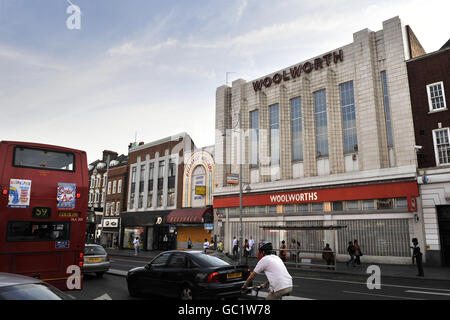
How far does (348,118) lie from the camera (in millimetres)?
26672

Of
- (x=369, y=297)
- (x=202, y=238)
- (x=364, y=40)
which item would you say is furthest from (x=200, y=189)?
(x=369, y=297)

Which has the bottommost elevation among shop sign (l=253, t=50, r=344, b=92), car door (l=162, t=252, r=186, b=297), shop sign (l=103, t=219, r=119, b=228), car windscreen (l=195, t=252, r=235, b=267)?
car door (l=162, t=252, r=186, b=297)

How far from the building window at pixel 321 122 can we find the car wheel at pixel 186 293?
2109 centimetres

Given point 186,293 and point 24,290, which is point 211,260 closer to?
point 186,293

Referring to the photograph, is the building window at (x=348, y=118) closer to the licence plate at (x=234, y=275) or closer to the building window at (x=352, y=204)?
the building window at (x=352, y=204)

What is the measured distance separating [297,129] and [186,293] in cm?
2316

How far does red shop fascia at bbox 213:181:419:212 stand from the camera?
2205 cm

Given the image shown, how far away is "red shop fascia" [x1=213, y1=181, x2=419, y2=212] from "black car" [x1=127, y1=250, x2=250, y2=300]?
1663 cm

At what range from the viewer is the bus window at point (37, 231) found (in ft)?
30.5

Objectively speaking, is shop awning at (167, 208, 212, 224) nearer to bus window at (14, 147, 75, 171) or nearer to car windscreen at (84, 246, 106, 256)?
car windscreen at (84, 246, 106, 256)

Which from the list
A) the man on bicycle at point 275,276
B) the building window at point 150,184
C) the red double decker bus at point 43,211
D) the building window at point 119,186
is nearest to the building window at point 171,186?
the building window at point 150,184

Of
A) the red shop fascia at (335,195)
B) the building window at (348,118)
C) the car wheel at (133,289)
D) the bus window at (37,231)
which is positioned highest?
the building window at (348,118)

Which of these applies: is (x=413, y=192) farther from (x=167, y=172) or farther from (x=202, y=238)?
(x=167, y=172)

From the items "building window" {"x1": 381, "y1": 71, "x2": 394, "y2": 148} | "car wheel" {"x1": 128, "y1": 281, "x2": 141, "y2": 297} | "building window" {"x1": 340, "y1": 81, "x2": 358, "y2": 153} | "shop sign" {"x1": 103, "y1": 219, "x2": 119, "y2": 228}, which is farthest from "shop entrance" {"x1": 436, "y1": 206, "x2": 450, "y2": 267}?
"shop sign" {"x1": 103, "y1": 219, "x2": 119, "y2": 228}
